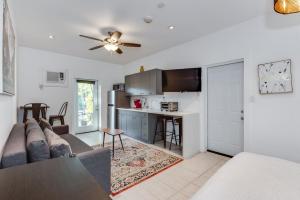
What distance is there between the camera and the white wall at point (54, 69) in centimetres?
429

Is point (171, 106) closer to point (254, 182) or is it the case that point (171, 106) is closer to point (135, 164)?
point (135, 164)

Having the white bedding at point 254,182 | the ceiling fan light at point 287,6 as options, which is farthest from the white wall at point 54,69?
the ceiling fan light at point 287,6

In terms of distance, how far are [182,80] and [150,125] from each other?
1493 mm

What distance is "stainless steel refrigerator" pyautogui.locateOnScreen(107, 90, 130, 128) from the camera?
17.9 ft

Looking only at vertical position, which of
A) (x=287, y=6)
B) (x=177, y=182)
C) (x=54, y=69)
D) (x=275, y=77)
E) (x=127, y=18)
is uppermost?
(x=127, y=18)

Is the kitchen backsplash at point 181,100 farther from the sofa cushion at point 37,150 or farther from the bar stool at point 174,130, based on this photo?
the sofa cushion at point 37,150

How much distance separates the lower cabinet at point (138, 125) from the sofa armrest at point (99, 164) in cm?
229

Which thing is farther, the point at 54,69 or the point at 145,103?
the point at 145,103

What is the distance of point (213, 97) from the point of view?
3541mm

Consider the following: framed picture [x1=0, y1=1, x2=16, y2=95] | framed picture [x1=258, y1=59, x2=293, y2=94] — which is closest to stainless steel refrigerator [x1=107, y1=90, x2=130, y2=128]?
framed picture [x1=0, y1=1, x2=16, y2=95]

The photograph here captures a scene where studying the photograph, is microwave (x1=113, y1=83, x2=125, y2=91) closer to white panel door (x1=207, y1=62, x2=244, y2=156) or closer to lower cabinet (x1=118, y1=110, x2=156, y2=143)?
lower cabinet (x1=118, y1=110, x2=156, y2=143)

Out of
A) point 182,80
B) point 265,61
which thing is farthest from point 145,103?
point 265,61

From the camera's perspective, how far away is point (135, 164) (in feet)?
9.46

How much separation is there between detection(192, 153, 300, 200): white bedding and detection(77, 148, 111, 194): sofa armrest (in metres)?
1.22
